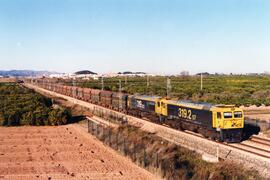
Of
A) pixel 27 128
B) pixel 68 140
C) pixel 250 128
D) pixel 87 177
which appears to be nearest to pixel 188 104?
pixel 250 128

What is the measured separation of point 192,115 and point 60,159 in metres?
12.2

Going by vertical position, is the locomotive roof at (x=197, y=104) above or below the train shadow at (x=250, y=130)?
above

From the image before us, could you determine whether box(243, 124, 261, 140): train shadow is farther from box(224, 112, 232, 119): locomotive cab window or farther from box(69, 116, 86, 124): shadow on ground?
box(69, 116, 86, 124): shadow on ground

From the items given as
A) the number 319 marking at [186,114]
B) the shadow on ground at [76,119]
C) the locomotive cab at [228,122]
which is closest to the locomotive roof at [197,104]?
the number 319 marking at [186,114]

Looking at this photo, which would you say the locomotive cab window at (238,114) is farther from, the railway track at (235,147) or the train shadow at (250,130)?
the train shadow at (250,130)

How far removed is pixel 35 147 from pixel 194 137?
13.3 m

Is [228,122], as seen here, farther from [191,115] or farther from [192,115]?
[191,115]

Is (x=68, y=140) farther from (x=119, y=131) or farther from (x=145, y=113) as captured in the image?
(x=145, y=113)

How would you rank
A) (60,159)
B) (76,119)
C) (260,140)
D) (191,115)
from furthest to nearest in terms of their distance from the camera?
(76,119) < (191,115) < (260,140) < (60,159)

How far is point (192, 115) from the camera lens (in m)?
35.3

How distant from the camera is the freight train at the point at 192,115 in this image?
31.1 meters

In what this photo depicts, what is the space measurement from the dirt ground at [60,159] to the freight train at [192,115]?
761 centimetres

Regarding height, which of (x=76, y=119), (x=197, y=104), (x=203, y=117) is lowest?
(x=76, y=119)

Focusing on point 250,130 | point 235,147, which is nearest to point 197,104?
point 250,130
